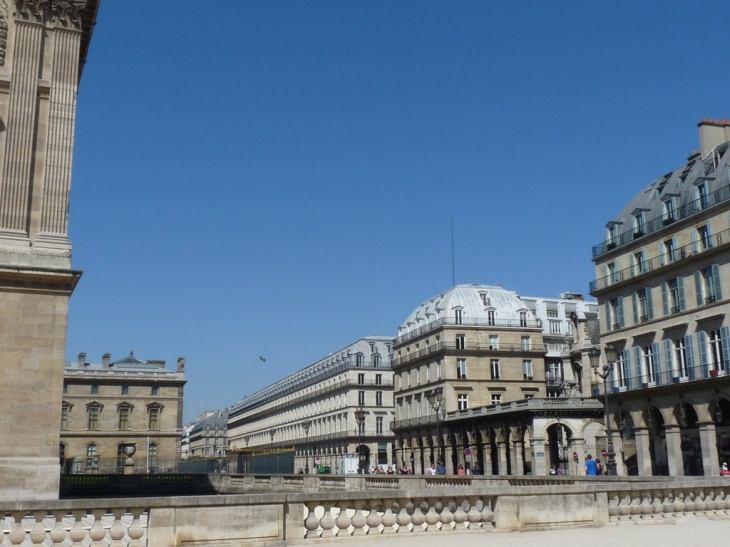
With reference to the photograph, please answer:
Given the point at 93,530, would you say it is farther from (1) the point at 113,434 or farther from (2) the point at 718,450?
(1) the point at 113,434

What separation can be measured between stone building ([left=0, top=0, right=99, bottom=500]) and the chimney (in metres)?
42.2

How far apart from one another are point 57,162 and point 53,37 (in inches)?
152

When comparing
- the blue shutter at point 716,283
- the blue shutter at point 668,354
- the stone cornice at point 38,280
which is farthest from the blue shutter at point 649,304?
the stone cornice at point 38,280

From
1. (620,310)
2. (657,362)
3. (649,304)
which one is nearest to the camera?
(657,362)

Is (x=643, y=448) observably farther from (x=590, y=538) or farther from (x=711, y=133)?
(x=590, y=538)

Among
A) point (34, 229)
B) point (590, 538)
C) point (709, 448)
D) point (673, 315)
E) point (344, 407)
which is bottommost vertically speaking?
point (590, 538)

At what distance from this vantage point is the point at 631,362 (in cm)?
5284

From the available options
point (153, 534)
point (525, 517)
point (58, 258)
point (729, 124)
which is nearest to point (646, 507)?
point (525, 517)

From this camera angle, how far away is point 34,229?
2159cm

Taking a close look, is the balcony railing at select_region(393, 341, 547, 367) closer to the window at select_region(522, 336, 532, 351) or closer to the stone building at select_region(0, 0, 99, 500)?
the window at select_region(522, 336, 532, 351)

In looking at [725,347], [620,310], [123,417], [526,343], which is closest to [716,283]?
[725,347]

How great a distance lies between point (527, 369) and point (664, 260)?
3111 centimetres

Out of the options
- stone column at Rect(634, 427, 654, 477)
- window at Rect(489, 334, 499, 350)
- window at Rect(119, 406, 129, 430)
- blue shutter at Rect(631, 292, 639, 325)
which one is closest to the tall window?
window at Rect(489, 334, 499, 350)

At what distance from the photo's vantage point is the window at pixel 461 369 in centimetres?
7797
